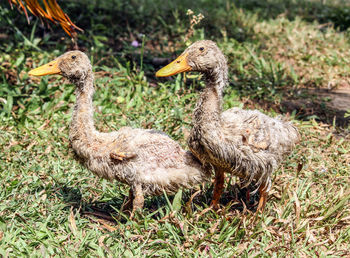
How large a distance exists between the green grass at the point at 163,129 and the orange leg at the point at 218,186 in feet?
0.51

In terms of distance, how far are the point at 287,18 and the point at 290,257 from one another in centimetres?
629

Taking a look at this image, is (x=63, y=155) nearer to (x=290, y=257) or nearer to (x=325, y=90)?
(x=290, y=257)

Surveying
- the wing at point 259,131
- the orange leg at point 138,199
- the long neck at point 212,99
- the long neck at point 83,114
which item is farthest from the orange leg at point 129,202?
the wing at point 259,131

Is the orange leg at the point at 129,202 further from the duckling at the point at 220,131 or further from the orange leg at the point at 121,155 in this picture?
the duckling at the point at 220,131

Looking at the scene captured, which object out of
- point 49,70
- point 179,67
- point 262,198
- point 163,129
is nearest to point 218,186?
point 262,198

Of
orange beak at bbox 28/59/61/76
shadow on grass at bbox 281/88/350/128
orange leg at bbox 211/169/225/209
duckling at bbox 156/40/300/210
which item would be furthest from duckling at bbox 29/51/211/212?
shadow on grass at bbox 281/88/350/128

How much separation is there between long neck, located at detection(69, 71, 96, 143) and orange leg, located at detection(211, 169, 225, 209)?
1.16 metres

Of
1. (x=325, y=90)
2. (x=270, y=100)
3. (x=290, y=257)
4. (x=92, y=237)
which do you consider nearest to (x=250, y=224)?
(x=290, y=257)

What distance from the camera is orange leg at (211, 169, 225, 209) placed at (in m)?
3.84

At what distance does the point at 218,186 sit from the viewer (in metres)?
3.88

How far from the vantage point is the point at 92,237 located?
136 inches

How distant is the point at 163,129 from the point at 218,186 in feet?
4.36

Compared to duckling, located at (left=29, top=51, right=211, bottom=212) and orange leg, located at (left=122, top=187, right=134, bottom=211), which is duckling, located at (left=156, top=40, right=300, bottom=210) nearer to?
duckling, located at (left=29, top=51, right=211, bottom=212)

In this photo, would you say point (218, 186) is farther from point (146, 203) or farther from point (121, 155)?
point (121, 155)
